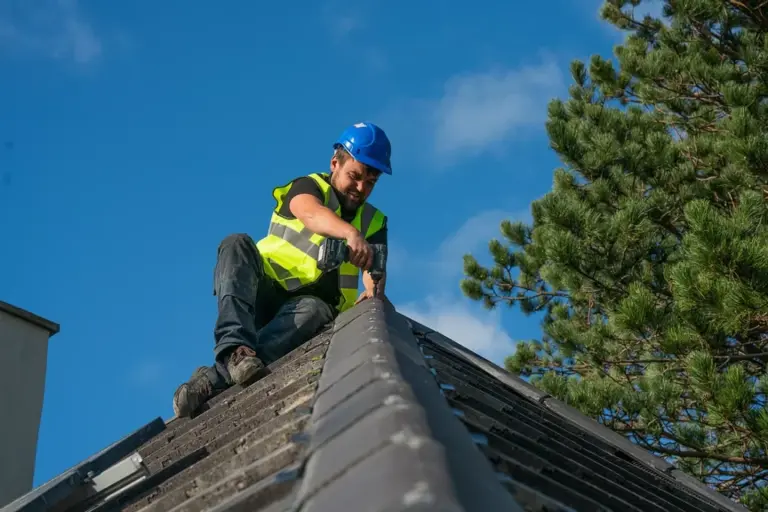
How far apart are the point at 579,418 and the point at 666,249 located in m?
7.48

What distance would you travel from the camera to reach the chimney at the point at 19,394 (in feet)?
27.1

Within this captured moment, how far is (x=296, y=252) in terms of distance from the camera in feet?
15.2

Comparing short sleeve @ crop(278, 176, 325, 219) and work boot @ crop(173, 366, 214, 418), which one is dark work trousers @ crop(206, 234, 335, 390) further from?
short sleeve @ crop(278, 176, 325, 219)

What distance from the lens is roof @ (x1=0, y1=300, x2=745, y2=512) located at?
107 centimetres

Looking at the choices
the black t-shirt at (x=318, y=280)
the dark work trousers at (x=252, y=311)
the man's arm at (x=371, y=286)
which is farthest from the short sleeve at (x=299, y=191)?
the man's arm at (x=371, y=286)

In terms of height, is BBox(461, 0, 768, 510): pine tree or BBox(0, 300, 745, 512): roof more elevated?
BBox(461, 0, 768, 510): pine tree

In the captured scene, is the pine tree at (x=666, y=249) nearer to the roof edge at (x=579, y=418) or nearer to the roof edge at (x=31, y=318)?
the roof edge at (x=579, y=418)

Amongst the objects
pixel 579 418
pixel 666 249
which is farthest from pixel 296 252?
pixel 666 249

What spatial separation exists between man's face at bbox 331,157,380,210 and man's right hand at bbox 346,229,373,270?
2.67 ft

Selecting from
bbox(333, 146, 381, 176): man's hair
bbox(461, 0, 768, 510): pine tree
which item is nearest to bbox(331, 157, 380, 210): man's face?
bbox(333, 146, 381, 176): man's hair

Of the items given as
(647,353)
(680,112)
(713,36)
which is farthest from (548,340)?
(713,36)

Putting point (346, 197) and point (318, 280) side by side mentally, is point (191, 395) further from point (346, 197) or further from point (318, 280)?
point (346, 197)

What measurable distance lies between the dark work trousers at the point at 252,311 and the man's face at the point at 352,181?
0.63 meters

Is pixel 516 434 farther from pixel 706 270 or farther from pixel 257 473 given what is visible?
pixel 706 270
